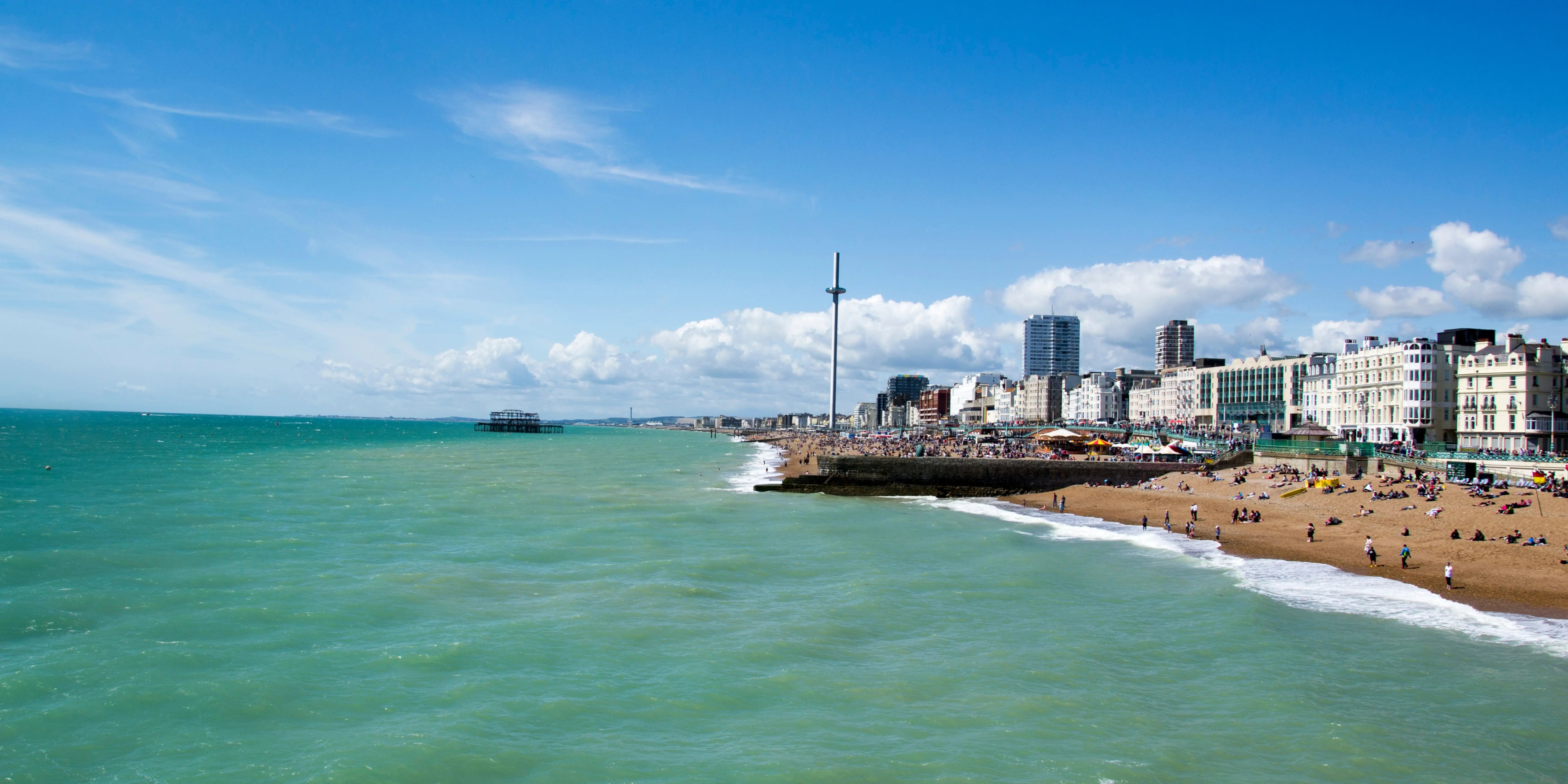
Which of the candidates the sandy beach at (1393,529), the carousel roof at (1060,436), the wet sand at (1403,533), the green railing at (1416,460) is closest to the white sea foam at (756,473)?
the sandy beach at (1393,529)

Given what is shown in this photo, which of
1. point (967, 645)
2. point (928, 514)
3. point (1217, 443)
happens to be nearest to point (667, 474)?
point (928, 514)

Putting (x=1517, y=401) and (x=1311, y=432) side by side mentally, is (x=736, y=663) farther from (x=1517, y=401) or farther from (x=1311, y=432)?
(x=1517, y=401)

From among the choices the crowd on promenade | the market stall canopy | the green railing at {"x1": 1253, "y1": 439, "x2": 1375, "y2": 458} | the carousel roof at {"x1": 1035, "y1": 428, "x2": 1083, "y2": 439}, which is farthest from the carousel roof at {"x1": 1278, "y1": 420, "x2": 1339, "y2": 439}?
the carousel roof at {"x1": 1035, "y1": 428, "x2": 1083, "y2": 439}

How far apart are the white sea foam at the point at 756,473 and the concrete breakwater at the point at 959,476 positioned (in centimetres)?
356

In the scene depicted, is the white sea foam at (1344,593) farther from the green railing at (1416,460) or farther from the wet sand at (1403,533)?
the green railing at (1416,460)

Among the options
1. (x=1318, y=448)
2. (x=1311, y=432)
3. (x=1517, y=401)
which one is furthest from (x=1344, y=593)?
(x=1517, y=401)

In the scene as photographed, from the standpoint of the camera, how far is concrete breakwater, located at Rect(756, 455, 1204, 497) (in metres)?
60.8

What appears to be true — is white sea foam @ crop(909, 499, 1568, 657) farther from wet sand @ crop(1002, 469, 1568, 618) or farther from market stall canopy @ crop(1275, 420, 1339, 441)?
market stall canopy @ crop(1275, 420, 1339, 441)

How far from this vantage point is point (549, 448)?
147 m

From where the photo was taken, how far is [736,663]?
19578 mm

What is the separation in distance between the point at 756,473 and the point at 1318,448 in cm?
4801

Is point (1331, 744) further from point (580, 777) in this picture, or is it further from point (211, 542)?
point (211, 542)

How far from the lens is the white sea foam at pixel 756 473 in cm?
6744

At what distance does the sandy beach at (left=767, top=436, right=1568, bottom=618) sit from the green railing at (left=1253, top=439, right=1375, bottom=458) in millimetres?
3498
